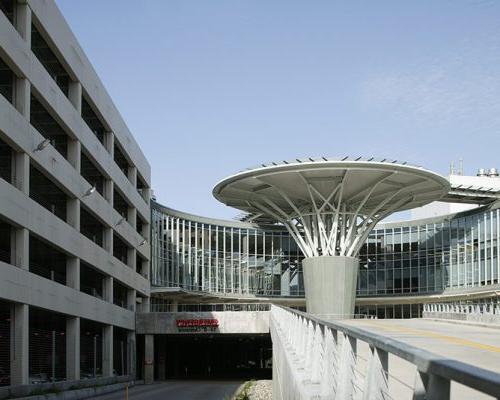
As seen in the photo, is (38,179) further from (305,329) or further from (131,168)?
(305,329)

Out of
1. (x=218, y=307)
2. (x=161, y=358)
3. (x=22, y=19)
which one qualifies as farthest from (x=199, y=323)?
(x=22, y=19)

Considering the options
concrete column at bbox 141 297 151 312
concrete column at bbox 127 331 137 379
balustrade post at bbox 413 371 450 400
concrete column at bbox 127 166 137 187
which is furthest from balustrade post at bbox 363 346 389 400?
concrete column at bbox 141 297 151 312

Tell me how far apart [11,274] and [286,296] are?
58.4 meters

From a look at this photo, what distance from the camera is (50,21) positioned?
3900 cm

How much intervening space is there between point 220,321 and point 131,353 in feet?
24.2

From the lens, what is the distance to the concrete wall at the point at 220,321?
63062 mm

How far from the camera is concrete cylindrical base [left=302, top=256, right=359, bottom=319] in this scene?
65562mm

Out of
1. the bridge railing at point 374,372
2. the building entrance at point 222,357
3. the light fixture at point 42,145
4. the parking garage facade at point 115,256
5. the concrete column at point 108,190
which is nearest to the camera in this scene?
the bridge railing at point 374,372

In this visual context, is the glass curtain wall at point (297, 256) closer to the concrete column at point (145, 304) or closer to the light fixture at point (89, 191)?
the concrete column at point (145, 304)

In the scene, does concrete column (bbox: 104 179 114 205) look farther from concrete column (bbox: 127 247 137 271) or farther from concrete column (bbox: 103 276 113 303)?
concrete column (bbox: 127 247 137 271)

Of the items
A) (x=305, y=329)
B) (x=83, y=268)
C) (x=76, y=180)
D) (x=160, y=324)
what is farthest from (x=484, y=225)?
(x=305, y=329)

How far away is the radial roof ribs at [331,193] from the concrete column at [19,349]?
1161 inches

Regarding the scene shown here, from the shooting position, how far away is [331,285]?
65.6 meters

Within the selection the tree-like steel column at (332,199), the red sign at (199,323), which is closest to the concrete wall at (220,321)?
the red sign at (199,323)
